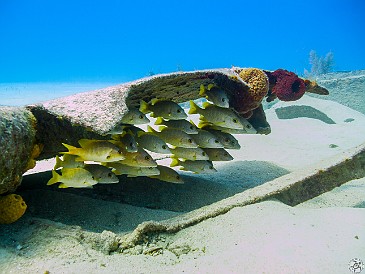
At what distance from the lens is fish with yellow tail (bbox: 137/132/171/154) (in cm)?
392

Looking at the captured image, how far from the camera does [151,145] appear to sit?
3941 millimetres

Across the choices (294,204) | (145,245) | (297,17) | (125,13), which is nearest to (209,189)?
(294,204)

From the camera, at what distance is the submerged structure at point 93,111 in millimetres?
2630

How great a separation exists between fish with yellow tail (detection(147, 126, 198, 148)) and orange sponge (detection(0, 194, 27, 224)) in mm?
1970

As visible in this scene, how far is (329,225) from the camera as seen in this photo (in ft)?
8.41

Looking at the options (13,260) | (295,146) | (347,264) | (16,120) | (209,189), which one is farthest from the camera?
(295,146)

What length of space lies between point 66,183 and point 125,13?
150 m

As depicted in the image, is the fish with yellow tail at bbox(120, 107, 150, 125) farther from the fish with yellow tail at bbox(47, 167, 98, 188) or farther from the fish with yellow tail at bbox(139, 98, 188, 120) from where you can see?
the fish with yellow tail at bbox(47, 167, 98, 188)

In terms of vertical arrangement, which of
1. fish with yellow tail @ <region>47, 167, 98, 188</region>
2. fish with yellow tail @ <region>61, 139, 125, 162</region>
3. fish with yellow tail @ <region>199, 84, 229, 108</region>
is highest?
fish with yellow tail @ <region>199, 84, 229, 108</region>

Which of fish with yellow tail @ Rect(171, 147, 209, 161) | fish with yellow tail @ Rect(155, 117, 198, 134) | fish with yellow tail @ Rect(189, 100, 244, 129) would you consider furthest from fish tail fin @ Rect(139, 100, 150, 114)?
fish with yellow tail @ Rect(189, 100, 244, 129)

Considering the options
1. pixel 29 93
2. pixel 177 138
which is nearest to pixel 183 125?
pixel 177 138

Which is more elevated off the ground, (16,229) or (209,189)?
(209,189)

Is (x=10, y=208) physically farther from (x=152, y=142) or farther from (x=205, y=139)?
(x=205, y=139)

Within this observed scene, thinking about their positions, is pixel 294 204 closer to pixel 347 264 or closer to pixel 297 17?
pixel 347 264
